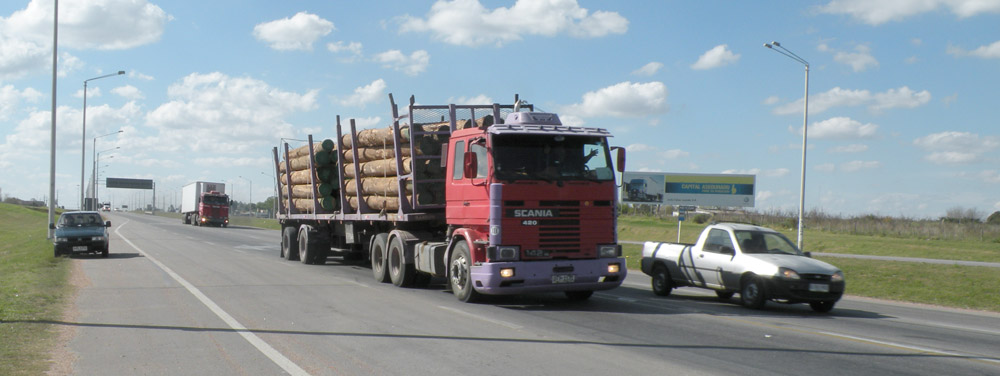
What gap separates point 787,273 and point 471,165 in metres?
5.27

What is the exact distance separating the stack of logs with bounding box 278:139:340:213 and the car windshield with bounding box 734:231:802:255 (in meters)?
10.8

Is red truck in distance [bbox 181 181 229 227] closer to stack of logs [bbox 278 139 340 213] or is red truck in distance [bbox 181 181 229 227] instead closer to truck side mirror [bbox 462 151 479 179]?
stack of logs [bbox 278 139 340 213]

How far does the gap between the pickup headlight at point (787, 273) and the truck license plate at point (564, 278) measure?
3.29 metres

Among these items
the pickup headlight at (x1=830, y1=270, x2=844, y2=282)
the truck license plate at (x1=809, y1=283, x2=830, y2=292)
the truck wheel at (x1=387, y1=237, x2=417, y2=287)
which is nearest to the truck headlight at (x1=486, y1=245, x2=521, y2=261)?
the truck wheel at (x1=387, y1=237, x2=417, y2=287)

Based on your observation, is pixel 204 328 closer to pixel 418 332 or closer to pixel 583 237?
pixel 418 332

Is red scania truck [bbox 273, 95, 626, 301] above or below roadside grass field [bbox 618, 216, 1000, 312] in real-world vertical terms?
above

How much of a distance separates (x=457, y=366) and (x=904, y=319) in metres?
8.52

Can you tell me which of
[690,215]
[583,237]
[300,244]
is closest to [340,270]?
[300,244]

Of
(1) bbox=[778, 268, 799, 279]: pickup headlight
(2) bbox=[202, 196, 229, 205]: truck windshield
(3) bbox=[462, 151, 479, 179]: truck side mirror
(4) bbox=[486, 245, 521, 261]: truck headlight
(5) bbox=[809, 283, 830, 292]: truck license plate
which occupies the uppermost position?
(3) bbox=[462, 151, 479, 179]: truck side mirror

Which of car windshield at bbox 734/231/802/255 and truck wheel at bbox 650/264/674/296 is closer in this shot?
car windshield at bbox 734/231/802/255

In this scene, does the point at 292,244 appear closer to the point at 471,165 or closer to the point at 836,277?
the point at 471,165

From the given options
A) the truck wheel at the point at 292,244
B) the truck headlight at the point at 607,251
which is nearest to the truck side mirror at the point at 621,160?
the truck headlight at the point at 607,251

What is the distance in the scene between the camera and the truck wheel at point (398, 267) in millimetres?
15383

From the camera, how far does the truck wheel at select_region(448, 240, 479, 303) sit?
12930 millimetres
